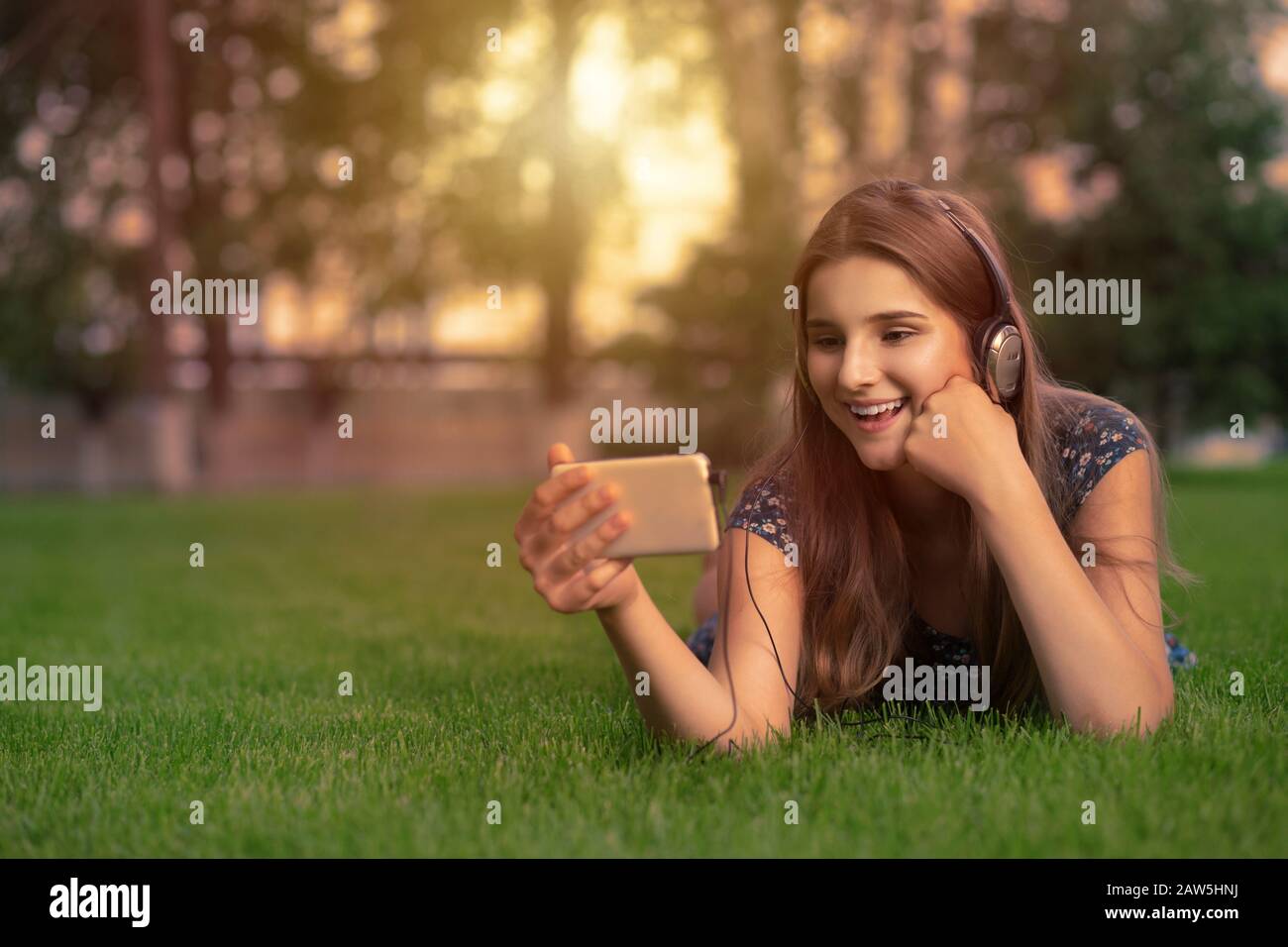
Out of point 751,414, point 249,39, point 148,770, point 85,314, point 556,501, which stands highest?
point 249,39

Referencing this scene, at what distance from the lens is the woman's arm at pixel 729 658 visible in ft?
8.64

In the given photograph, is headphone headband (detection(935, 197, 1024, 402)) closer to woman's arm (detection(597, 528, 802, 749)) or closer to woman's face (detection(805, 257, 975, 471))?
woman's face (detection(805, 257, 975, 471))

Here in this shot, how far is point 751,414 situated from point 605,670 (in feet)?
39.0

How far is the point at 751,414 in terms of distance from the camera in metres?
16.4

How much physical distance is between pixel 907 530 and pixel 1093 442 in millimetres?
552

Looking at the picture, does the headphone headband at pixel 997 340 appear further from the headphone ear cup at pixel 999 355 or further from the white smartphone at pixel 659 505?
the white smartphone at pixel 659 505

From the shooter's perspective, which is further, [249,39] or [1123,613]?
[249,39]

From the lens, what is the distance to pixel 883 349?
2.91m

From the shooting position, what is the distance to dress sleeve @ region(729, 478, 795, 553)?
316 centimetres

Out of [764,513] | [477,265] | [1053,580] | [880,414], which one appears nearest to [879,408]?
[880,414]

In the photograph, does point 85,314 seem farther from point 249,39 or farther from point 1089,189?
point 1089,189

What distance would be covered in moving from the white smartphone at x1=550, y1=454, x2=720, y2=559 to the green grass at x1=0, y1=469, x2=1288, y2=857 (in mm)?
560

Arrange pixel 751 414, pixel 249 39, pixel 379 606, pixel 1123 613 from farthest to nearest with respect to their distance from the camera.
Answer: pixel 249 39 < pixel 751 414 < pixel 379 606 < pixel 1123 613
